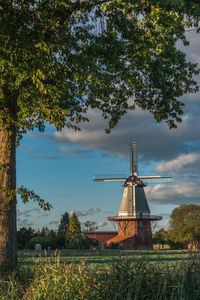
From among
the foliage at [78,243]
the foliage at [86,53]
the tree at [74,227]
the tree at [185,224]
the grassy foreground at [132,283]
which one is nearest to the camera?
the grassy foreground at [132,283]

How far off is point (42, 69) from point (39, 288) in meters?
6.41

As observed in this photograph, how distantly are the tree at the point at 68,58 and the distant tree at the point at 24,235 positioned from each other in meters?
36.6

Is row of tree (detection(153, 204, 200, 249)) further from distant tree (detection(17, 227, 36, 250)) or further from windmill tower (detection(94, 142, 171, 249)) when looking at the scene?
distant tree (detection(17, 227, 36, 250))

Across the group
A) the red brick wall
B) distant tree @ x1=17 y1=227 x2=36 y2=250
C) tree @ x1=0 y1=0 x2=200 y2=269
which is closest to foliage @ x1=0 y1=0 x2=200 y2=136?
tree @ x1=0 y1=0 x2=200 y2=269

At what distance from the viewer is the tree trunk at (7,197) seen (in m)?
11.8

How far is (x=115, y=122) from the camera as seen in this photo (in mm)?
16797

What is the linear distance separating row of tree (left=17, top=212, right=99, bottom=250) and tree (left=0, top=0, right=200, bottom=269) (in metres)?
32.7

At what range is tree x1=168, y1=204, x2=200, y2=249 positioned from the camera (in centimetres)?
5619

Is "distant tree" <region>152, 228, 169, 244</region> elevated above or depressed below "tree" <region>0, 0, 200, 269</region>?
below

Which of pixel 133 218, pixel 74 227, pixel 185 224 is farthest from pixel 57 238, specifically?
pixel 185 224

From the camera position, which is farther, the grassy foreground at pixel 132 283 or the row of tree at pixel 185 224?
the row of tree at pixel 185 224

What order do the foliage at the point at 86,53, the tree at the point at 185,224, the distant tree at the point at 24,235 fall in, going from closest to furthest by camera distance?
the foliage at the point at 86,53 < the distant tree at the point at 24,235 < the tree at the point at 185,224

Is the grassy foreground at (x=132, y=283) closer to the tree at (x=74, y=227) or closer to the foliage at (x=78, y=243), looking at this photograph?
the foliage at (x=78, y=243)

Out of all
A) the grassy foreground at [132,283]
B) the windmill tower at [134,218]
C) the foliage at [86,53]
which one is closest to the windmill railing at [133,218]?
the windmill tower at [134,218]
